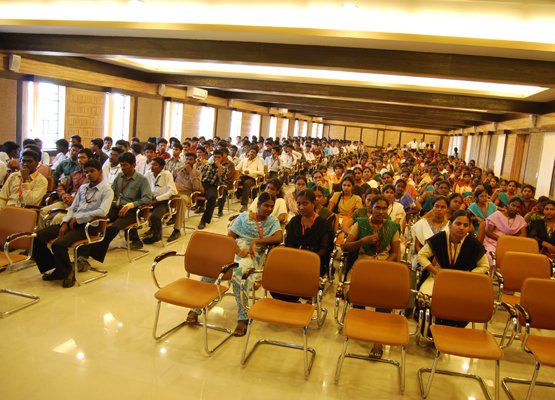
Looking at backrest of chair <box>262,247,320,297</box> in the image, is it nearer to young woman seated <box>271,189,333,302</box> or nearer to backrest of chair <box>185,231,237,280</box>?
backrest of chair <box>185,231,237,280</box>

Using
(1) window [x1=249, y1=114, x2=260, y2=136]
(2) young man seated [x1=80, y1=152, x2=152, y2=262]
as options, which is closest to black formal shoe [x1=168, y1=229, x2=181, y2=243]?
(2) young man seated [x1=80, y1=152, x2=152, y2=262]

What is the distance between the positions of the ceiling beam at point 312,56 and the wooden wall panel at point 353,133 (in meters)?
29.4

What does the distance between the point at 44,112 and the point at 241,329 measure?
7.05 meters

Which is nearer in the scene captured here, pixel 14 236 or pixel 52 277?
pixel 14 236

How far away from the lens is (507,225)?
212 inches

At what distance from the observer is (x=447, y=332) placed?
126 inches

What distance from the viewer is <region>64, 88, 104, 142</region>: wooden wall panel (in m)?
9.27

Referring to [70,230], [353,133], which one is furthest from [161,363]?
[353,133]

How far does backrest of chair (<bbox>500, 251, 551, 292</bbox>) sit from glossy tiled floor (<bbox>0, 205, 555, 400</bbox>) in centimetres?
57

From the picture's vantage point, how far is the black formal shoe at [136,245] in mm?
5996

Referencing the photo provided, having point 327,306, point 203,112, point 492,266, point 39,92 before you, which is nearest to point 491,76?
point 492,266

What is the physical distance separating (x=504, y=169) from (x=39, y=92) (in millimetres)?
12853

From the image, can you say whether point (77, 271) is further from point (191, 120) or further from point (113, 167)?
point (191, 120)

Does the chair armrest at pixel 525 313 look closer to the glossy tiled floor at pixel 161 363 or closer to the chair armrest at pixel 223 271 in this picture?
the glossy tiled floor at pixel 161 363
